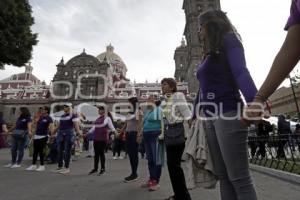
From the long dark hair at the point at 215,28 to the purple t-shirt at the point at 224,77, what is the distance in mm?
43

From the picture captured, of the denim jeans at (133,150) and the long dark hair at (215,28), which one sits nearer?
the long dark hair at (215,28)

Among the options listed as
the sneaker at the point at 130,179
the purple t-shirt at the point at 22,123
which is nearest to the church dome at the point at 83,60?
the purple t-shirt at the point at 22,123

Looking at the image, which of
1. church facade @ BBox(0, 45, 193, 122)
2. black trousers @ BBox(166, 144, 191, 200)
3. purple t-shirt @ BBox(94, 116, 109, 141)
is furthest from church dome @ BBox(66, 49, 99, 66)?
black trousers @ BBox(166, 144, 191, 200)

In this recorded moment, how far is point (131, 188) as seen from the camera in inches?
229

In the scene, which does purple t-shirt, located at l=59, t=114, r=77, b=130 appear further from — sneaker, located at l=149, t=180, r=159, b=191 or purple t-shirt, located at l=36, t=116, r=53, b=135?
sneaker, located at l=149, t=180, r=159, b=191

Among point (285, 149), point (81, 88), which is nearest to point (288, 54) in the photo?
point (285, 149)

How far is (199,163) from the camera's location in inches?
110

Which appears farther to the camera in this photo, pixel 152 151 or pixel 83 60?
pixel 83 60

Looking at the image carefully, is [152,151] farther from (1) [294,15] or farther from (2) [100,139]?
(1) [294,15]

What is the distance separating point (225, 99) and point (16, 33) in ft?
67.9

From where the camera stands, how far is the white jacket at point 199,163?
276 centimetres

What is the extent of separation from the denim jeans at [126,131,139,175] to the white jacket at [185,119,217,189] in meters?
4.01

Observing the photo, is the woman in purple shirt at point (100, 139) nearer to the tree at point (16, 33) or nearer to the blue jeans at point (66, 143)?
the blue jeans at point (66, 143)

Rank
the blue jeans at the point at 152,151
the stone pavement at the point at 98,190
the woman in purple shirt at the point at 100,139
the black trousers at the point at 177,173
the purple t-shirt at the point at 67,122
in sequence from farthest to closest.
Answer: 1. the purple t-shirt at the point at 67,122
2. the woman in purple shirt at the point at 100,139
3. the blue jeans at the point at 152,151
4. the stone pavement at the point at 98,190
5. the black trousers at the point at 177,173
